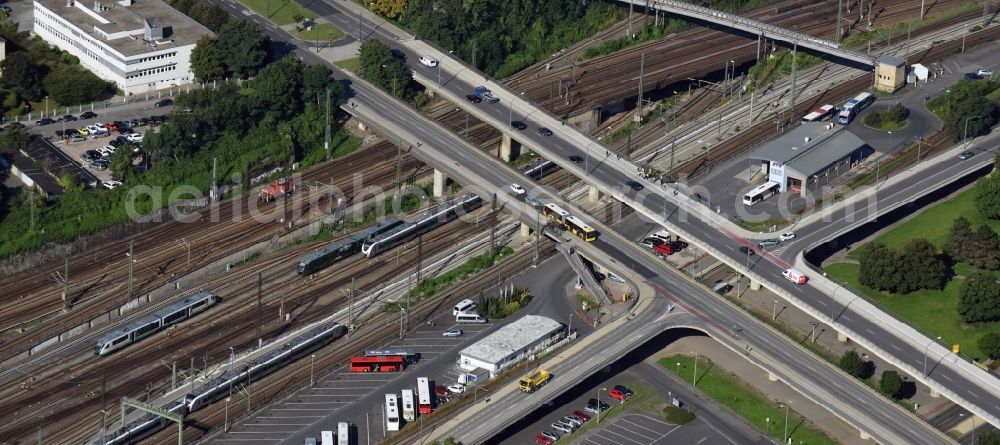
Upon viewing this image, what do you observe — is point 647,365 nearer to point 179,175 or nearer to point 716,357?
point 716,357

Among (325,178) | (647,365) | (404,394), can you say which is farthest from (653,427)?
(325,178)

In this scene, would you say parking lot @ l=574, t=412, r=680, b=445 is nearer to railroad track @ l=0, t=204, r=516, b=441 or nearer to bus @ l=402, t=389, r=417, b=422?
bus @ l=402, t=389, r=417, b=422

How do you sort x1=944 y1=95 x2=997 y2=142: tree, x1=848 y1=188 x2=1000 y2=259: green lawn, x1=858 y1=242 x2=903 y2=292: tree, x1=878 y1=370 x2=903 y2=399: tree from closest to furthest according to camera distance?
x1=878 y1=370 x2=903 y2=399: tree
x1=858 y1=242 x2=903 y2=292: tree
x1=848 y1=188 x2=1000 y2=259: green lawn
x1=944 y1=95 x2=997 y2=142: tree

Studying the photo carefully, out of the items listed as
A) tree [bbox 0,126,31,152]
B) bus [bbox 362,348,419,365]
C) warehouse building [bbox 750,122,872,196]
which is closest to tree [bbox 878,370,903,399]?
warehouse building [bbox 750,122,872,196]

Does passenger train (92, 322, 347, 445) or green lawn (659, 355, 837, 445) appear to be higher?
passenger train (92, 322, 347, 445)

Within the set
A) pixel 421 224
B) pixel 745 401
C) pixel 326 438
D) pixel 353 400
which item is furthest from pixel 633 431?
pixel 421 224

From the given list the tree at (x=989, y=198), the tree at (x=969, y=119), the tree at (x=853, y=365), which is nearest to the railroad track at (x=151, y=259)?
the tree at (x=853, y=365)

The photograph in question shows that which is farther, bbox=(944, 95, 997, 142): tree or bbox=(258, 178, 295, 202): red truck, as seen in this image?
bbox=(944, 95, 997, 142): tree
